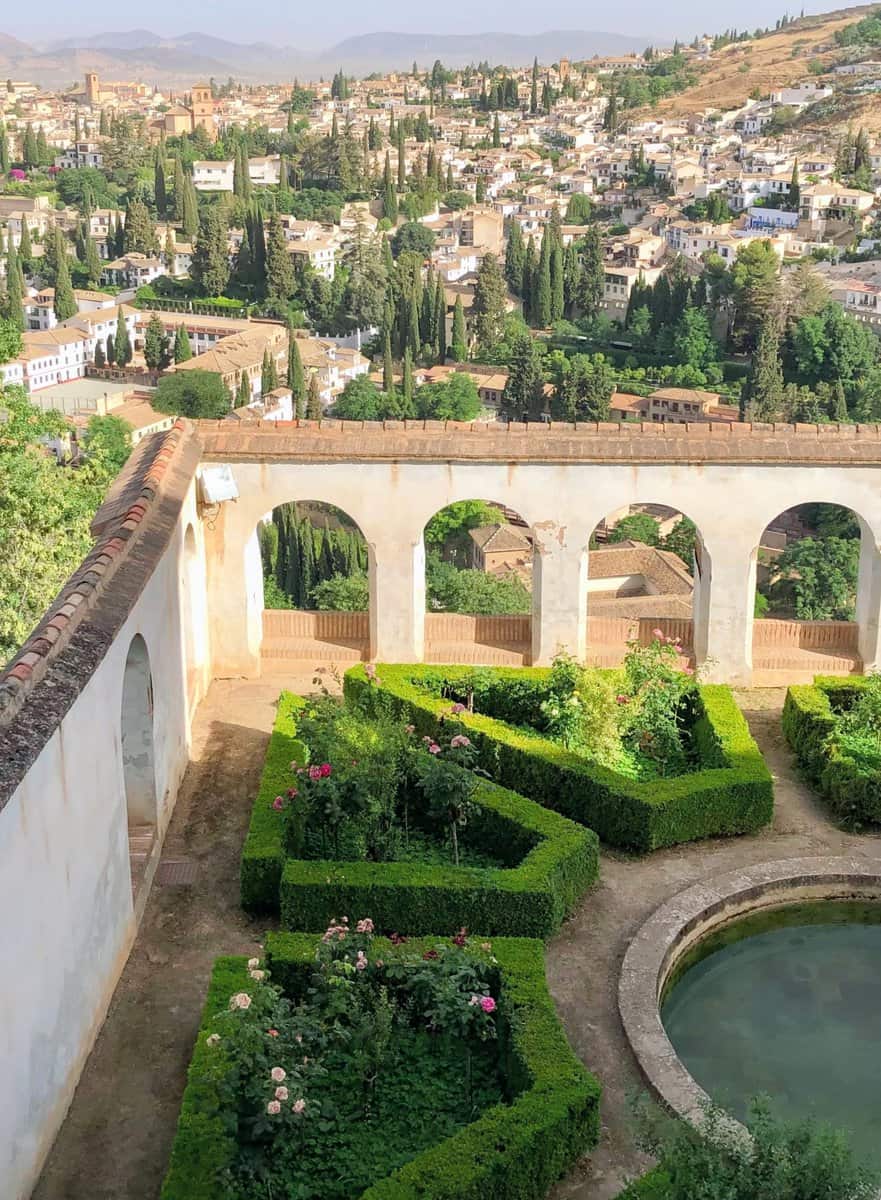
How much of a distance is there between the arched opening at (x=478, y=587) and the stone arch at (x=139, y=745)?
384 centimetres

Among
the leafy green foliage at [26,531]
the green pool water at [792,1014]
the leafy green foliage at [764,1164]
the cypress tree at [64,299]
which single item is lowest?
the green pool water at [792,1014]

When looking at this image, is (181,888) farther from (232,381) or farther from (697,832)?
(232,381)

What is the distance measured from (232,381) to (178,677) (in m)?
81.6

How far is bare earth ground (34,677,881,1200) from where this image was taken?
7.02 metres

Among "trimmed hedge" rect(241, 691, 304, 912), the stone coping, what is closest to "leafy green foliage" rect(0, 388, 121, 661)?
"trimmed hedge" rect(241, 691, 304, 912)

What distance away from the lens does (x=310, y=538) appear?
5878 cm

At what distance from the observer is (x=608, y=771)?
10.5m

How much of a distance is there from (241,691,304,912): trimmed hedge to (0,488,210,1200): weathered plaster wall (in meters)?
0.80

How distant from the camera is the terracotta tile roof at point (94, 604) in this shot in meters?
6.53

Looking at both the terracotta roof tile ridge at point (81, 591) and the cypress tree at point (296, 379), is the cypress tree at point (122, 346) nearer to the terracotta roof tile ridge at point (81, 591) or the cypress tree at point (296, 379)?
the cypress tree at point (296, 379)

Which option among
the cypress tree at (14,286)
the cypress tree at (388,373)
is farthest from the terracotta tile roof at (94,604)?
the cypress tree at (14,286)

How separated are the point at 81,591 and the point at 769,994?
196 inches

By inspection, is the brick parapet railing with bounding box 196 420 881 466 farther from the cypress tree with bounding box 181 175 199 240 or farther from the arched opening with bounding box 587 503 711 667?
the cypress tree with bounding box 181 175 199 240

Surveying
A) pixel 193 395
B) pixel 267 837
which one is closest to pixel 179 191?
pixel 193 395
